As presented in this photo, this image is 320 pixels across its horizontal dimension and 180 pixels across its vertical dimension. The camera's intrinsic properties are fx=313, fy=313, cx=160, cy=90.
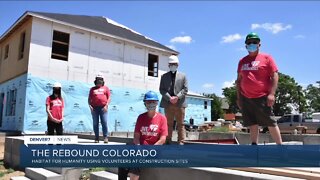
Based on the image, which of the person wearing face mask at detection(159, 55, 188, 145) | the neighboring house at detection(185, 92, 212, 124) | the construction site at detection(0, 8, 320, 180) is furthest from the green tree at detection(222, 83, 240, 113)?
the person wearing face mask at detection(159, 55, 188, 145)

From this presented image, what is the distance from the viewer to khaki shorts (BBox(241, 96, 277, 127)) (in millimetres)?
4324

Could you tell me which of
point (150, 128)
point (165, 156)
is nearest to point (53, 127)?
point (150, 128)

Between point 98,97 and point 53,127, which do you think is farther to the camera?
point 98,97

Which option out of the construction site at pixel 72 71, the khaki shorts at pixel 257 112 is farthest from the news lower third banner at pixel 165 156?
the construction site at pixel 72 71

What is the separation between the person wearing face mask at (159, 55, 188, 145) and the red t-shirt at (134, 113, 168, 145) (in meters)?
1.56

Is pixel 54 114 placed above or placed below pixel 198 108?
below

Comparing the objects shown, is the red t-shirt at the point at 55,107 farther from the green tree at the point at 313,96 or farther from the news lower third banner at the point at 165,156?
the green tree at the point at 313,96

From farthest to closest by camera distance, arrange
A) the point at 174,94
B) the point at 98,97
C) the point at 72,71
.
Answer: the point at 72,71 → the point at 98,97 → the point at 174,94

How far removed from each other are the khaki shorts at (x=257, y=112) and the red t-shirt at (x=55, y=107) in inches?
176

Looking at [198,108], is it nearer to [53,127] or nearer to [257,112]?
[53,127]

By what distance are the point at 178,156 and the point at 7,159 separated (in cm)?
740

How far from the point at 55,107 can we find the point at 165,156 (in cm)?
426

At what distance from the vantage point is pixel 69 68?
18891mm

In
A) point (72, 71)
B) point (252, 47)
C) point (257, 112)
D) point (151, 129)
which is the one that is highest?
point (72, 71)
